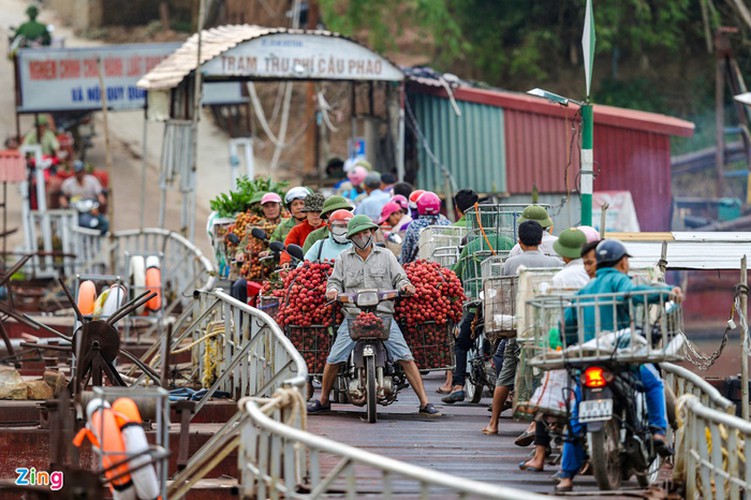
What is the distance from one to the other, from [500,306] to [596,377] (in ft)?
7.71

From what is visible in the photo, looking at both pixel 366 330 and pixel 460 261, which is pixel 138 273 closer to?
pixel 460 261

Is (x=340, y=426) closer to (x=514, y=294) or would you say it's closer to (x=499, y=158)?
(x=514, y=294)

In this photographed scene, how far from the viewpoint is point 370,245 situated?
13.0 meters

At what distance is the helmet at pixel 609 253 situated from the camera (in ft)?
33.7

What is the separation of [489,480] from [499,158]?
54.4 ft

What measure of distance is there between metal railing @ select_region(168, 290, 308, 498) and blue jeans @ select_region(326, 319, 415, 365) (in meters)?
0.63

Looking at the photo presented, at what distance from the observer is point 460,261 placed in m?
14.6

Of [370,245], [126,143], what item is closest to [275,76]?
[370,245]

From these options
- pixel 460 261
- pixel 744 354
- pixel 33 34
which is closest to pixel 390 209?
pixel 460 261

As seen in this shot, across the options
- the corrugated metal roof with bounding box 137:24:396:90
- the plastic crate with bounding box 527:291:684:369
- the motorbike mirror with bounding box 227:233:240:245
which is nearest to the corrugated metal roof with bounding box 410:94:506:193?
the corrugated metal roof with bounding box 137:24:396:90

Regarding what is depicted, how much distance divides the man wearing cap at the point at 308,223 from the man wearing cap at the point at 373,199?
2642mm

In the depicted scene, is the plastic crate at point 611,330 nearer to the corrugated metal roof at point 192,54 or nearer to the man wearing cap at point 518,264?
the man wearing cap at point 518,264

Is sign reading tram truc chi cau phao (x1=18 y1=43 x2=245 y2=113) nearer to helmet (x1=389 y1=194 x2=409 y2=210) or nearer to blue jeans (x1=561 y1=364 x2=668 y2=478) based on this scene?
helmet (x1=389 y1=194 x2=409 y2=210)

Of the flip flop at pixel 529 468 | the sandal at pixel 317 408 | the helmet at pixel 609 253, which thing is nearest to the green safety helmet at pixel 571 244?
the helmet at pixel 609 253
